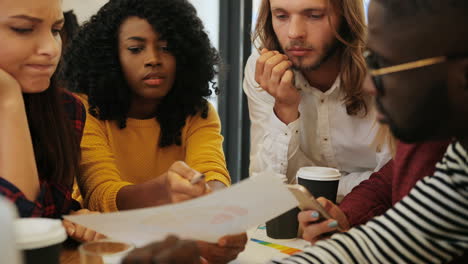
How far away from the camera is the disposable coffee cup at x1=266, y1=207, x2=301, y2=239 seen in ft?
3.55

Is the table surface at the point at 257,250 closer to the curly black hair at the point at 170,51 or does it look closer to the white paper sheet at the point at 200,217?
the white paper sheet at the point at 200,217

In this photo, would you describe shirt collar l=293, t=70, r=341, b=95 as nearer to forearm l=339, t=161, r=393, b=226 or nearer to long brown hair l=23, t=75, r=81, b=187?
forearm l=339, t=161, r=393, b=226

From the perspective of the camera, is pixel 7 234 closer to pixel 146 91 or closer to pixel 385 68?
pixel 385 68

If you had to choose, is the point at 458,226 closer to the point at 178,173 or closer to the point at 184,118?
the point at 178,173

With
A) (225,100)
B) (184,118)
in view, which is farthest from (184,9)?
(225,100)

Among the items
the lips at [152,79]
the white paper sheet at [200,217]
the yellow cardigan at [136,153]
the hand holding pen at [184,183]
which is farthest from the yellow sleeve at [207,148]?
the white paper sheet at [200,217]

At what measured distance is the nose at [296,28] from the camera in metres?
1.68

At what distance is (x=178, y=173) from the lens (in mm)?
952

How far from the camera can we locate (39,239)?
2.03ft

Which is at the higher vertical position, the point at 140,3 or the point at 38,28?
the point at 140,3

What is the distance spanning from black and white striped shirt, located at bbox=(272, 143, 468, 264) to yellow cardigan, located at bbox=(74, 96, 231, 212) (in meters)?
0.72

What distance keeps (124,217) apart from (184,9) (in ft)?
3.98

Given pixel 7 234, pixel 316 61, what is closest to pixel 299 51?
pixel 316 61

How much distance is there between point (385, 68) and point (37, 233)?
22.0 inches
